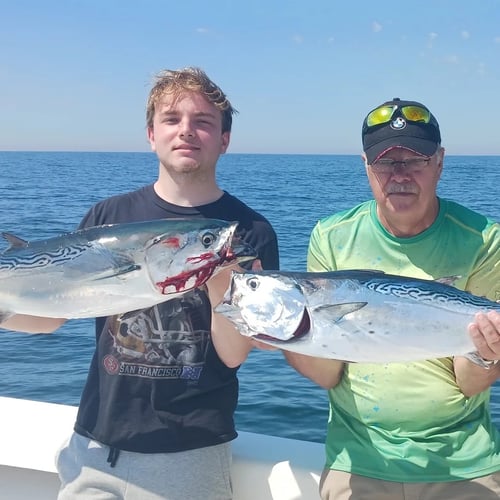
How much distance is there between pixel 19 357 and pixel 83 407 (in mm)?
5508

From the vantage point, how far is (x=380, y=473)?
305 cm

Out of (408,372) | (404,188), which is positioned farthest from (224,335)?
(404,188)

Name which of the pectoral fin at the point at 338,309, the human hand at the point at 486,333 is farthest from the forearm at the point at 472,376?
the pectoral fin at the point at 338,309

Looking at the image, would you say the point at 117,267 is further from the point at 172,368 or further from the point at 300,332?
the point at 300,332

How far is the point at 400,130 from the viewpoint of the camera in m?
3.26

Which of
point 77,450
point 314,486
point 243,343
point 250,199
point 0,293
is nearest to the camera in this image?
point 0,293

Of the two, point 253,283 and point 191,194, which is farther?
point 191,194

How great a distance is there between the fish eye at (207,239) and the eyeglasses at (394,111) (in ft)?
3.94

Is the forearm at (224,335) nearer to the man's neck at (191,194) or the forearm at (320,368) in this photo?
the forearm at (320,368)

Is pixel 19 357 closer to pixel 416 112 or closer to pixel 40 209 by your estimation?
pixel 416 112

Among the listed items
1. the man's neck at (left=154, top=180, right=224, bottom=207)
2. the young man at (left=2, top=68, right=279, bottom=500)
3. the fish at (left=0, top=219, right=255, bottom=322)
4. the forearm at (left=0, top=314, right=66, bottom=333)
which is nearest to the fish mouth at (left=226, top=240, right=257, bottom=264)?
the fish at (left=0, top=219, right=255, bottom=322)

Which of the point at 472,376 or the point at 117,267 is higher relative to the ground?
the point at 117,267

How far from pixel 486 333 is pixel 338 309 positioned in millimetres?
592

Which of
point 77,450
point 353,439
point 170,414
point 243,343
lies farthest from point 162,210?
point 353,439
